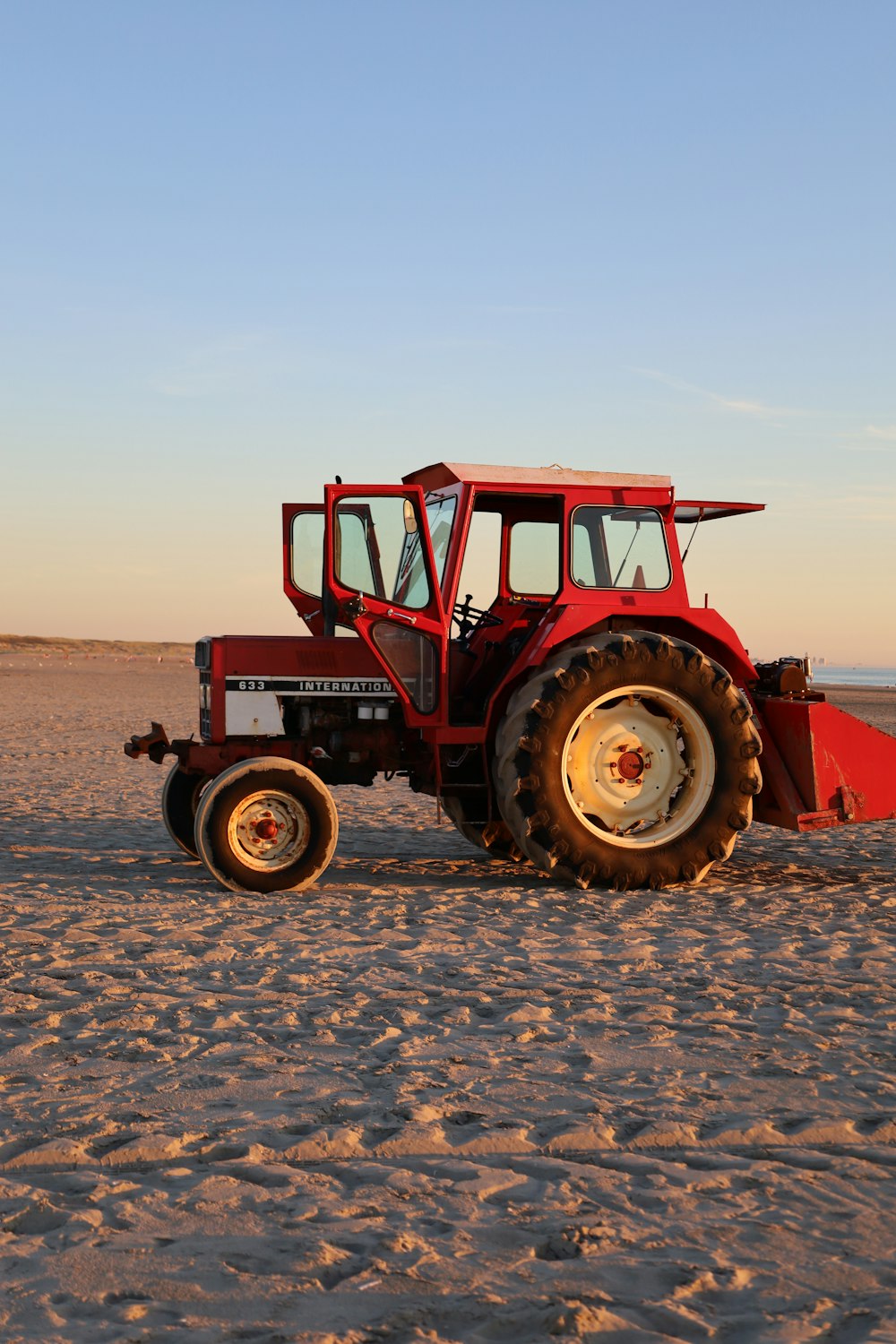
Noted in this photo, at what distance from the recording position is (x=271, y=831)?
7.33m

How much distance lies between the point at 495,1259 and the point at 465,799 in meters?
5.74

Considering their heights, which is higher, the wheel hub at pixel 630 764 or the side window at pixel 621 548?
the side window at pixel 621 548

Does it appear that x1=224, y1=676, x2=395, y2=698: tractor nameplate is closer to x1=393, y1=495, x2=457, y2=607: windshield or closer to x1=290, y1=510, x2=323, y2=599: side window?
x1=393, y1=495, x2=457, y2=607: windshield

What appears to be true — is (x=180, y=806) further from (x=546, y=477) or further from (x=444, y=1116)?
(x=444, y=1116)

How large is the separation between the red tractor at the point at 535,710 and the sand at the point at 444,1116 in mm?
443

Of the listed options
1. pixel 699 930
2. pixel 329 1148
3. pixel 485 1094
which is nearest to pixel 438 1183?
pixel 329 1148

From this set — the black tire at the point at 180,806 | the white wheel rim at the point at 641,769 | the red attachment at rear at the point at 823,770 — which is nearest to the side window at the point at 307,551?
the black tire at the point at 180,806

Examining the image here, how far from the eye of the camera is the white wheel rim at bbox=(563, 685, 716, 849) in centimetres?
757

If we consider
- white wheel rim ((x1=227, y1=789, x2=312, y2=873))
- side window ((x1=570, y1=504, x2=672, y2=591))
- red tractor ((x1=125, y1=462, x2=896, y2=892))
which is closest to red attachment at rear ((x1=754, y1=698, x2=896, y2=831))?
red tractor ((x1=125, y1=462, x2=896, y2=892))

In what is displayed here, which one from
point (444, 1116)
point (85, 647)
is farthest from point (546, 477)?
point (85, 647)

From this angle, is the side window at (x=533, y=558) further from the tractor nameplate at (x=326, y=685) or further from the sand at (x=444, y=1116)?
the sand at (x=444, y=1116)

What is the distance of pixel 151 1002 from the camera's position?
5.00 metres

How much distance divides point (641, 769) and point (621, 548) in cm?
136

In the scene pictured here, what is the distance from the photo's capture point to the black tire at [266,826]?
720 cm
